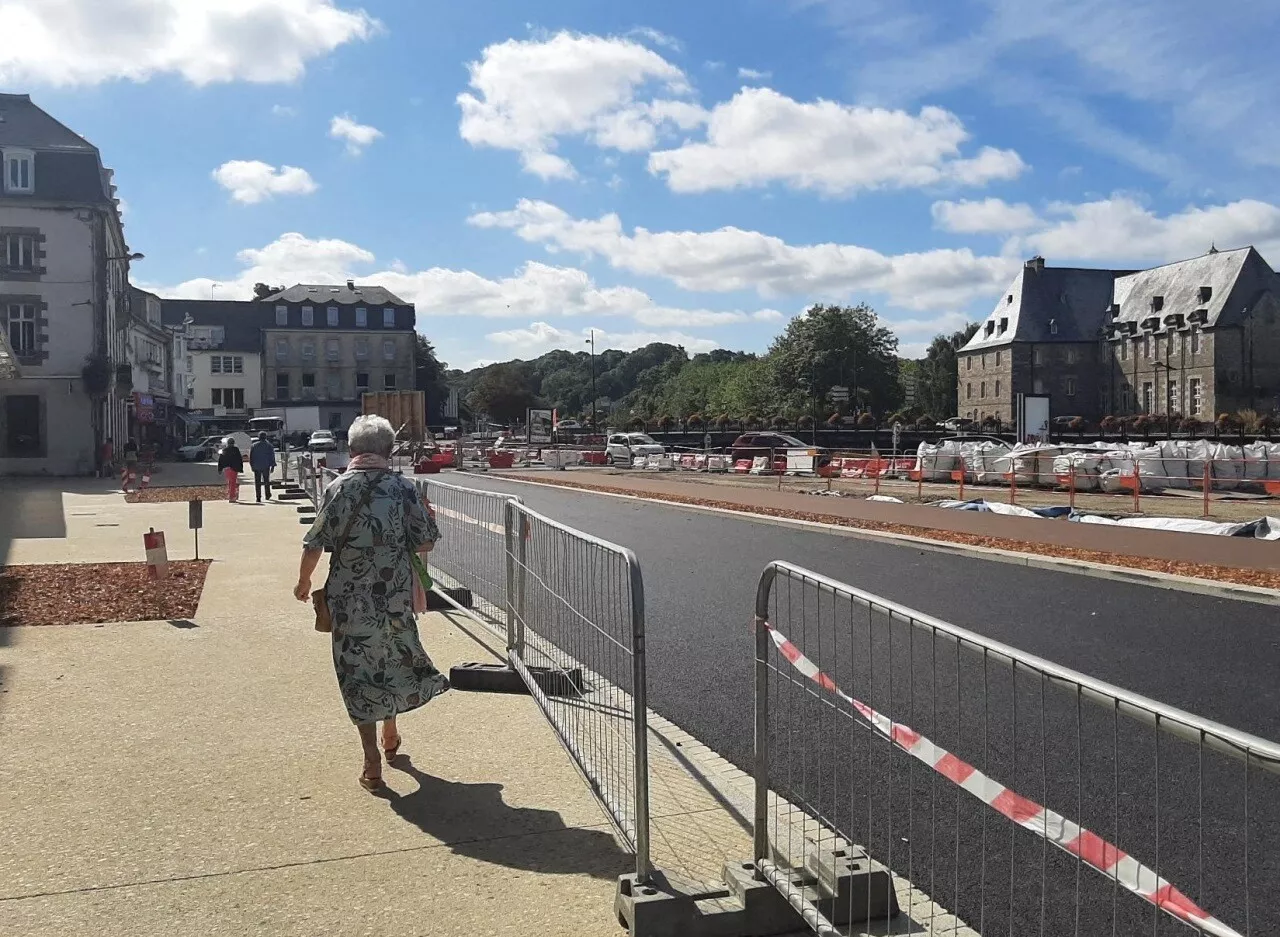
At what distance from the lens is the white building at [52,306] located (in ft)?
134

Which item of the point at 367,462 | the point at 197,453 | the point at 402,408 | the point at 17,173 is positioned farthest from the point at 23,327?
the point at 367,462

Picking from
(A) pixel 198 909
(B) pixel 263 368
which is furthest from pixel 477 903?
(B) pixel 263 368

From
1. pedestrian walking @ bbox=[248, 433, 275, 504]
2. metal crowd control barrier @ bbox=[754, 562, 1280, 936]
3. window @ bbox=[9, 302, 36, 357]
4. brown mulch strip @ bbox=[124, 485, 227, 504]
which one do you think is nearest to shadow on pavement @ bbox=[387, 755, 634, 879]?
metal crowd control barrier @ bbox=[754, 562, 1280, 936]

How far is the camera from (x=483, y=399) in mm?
131875

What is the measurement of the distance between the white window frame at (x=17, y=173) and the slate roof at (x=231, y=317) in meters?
58.1

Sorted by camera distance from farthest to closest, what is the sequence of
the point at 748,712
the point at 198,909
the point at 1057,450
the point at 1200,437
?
the point at 1200,437 < the point at 1057,450 < the point at 748,712 < the point at 198,909

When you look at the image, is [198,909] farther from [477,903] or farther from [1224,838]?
[1224,838]

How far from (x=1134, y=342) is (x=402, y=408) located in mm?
73726

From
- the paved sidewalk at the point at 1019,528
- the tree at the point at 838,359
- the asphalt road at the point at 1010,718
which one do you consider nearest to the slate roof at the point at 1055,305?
the tree at the point at 838,359

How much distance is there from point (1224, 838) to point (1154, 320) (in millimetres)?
99338

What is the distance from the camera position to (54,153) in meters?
41.8

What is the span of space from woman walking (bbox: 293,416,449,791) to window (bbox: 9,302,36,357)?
1625 inches

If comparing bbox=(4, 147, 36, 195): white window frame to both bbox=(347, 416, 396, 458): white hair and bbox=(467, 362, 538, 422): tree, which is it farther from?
bbox=(467, 362, 538, 422): tree

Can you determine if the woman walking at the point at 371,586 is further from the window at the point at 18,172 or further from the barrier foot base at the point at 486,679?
the window at the point at 18,172
